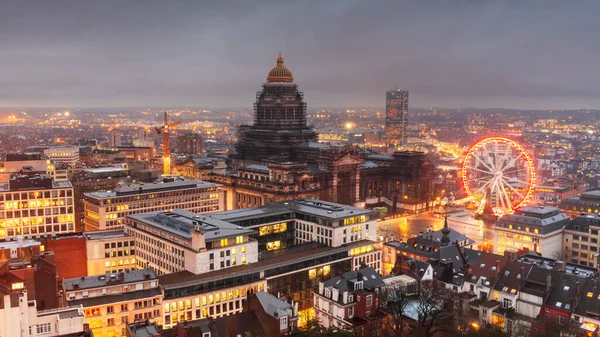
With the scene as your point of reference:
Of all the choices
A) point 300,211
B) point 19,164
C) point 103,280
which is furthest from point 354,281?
point 19,164

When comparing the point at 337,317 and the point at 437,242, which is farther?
the point at 437,242

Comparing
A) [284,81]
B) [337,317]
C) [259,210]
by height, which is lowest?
[337,317]

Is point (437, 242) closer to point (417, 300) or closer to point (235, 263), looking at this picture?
point (417, 300)

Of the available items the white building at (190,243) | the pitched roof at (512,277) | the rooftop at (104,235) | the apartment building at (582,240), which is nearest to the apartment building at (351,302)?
the pitched roof at (512,277)

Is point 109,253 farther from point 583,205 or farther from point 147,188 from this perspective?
point 583,205

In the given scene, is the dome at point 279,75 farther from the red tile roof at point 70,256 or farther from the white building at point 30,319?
the white building at point 30,319

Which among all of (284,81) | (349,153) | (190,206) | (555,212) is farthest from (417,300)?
(284,81)

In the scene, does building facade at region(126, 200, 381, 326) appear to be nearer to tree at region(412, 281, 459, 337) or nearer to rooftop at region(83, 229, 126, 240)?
rooftop at region(83, 229, 126, 240)

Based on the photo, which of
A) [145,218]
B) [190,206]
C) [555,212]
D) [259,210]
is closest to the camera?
[145,218]
